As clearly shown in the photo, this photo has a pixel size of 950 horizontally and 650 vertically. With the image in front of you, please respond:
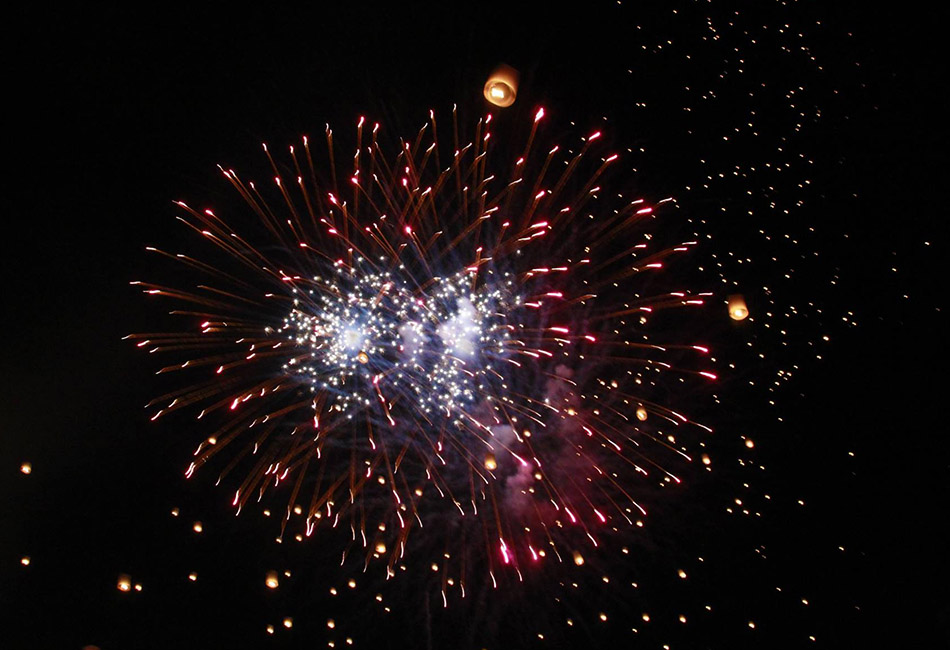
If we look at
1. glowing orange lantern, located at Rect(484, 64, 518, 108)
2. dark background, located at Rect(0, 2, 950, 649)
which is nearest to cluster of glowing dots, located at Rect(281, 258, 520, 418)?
dark background, located at Rect(0, 2, 950, 649)

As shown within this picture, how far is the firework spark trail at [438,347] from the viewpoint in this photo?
12.1 ft

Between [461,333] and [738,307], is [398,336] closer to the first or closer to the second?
[461,333]

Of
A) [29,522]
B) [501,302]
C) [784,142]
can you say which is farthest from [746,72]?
→ [29,522]

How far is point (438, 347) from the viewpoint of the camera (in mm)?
4242

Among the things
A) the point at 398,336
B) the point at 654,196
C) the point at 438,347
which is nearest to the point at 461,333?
the point at 438,347

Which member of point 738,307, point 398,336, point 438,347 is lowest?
point 738,307

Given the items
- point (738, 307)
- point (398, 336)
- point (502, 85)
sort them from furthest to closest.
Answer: point (398, 336) < point (738, 307) < point (502, 85)

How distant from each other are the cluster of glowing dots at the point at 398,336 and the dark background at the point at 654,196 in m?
0.94

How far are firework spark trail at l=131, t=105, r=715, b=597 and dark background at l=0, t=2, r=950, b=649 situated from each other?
0.26m

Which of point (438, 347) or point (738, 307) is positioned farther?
point (438, 347)

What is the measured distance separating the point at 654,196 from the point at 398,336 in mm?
1929

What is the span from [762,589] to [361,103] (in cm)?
403

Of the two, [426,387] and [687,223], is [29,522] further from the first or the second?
[687,223]

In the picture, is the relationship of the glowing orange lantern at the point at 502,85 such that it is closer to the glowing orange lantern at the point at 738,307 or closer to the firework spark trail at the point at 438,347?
the firework spark trail at the point at 438,347
